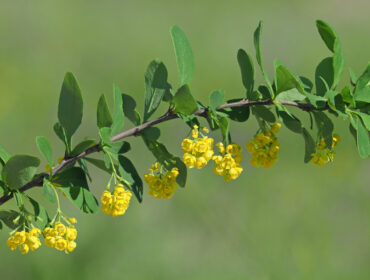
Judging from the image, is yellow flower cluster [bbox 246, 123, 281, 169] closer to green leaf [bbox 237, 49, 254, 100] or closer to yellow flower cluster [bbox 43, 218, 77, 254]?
green leaf [bbox 237, 49, 254, 100]

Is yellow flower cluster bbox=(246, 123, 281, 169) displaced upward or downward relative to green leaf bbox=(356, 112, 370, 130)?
downward

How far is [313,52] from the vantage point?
14.4 ft

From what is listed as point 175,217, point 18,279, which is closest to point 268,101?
point 18,279

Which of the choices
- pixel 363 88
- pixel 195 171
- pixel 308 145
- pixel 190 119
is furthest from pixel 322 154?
pixel 195 171

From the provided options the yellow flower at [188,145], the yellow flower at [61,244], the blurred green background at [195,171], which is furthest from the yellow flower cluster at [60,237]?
the blurred green background at [195,171]

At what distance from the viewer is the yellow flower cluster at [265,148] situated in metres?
1.00

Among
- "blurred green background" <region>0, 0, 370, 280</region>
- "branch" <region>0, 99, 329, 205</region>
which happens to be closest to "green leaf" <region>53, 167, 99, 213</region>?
"branch" <region>0, 99, 329, 205</region>

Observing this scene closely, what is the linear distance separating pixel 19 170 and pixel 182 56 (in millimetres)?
317

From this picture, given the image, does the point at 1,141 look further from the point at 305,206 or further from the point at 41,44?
the point at 305,206

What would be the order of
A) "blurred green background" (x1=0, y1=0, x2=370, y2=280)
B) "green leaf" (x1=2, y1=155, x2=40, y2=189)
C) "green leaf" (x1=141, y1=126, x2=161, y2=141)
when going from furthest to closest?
"blurred green background" (x1=0, y1=0, x2=370, y2=280) → "green leaf" (x1=141, y1=126, x2=161, y2=141) → "green leaf" (x1=2, y1=155, x2=40, y2=189)

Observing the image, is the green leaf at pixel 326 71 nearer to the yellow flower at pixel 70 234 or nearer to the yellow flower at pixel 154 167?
the yellow flower at pixel 154 167

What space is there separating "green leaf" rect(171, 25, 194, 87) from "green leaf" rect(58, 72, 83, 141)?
0.58 ft

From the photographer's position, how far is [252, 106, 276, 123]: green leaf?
0.96m

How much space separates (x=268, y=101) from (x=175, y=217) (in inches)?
72.0
